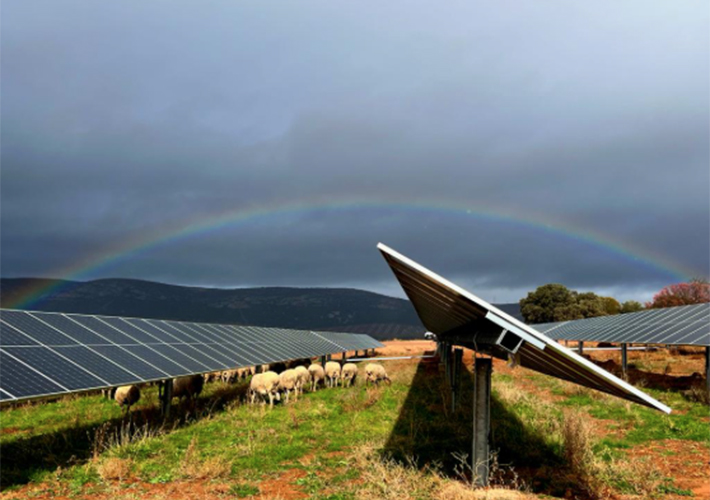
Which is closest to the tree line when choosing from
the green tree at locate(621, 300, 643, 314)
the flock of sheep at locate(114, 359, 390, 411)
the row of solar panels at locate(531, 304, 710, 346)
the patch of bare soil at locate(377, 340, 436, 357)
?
the green tree at locate(621, 300, 643, 314)

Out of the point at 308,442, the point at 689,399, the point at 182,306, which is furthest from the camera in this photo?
the point at 182,306

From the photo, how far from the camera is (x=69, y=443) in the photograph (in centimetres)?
1254

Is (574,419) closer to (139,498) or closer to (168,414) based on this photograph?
(139,498)

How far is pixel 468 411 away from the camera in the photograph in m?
16.0

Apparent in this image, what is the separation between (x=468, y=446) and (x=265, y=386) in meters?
8.84

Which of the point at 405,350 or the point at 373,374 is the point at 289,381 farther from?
the point at 405,350

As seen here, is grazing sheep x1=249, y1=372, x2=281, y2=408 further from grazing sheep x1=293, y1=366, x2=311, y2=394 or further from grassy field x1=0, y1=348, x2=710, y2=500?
grazing sheep x1=293, y1=366, x2=311, y2=394

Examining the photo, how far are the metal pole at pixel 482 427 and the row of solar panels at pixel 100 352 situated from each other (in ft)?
24.8

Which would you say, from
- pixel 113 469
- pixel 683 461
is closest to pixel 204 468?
pixel 113 469

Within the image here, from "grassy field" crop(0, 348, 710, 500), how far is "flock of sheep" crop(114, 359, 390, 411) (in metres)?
0.83

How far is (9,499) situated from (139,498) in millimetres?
2066

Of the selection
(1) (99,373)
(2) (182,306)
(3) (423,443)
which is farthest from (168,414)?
(2) (182,306)

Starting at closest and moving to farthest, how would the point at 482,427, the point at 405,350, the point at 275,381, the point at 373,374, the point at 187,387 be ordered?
the point at 482,427
the point at 187,387
the point at 275,381
the point at 373,374
the point at 405,350

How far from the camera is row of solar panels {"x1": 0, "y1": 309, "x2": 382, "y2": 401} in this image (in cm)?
1055
